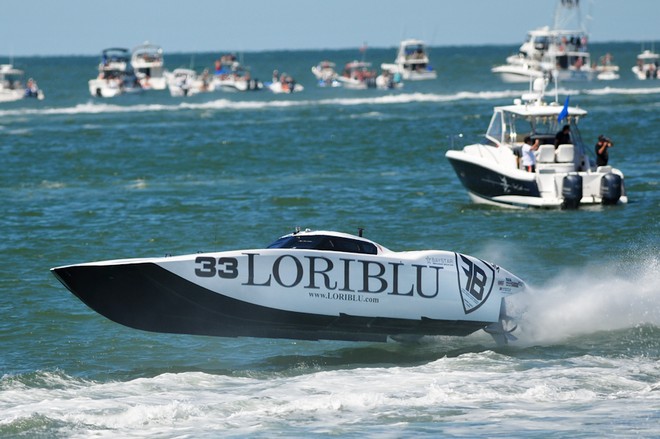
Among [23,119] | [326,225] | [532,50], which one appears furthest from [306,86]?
[326,225]

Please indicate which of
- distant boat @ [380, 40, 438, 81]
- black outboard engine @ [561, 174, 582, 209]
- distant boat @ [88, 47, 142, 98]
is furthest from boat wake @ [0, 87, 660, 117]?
black outboard engine @ [561, 174, 582, 209]

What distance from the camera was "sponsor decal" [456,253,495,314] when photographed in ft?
51.9

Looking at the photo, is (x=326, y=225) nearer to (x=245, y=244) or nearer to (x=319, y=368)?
(x=245, y=244)

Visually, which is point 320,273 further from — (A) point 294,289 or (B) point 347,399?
(B) point 347,399

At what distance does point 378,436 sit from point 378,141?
3742cm

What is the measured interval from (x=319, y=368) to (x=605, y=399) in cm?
382

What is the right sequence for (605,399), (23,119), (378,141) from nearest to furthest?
(605,399), (378,141), (23,119)

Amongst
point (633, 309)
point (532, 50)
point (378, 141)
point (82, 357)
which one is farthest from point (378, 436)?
point (532, 50)

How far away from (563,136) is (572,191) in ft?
4.35

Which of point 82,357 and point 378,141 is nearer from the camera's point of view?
point 82,357

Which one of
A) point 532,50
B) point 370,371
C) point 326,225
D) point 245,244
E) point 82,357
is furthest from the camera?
point 532,50

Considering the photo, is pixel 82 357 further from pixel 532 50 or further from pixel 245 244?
pixel 532 50

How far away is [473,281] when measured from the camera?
1591 cm

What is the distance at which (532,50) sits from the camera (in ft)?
337
